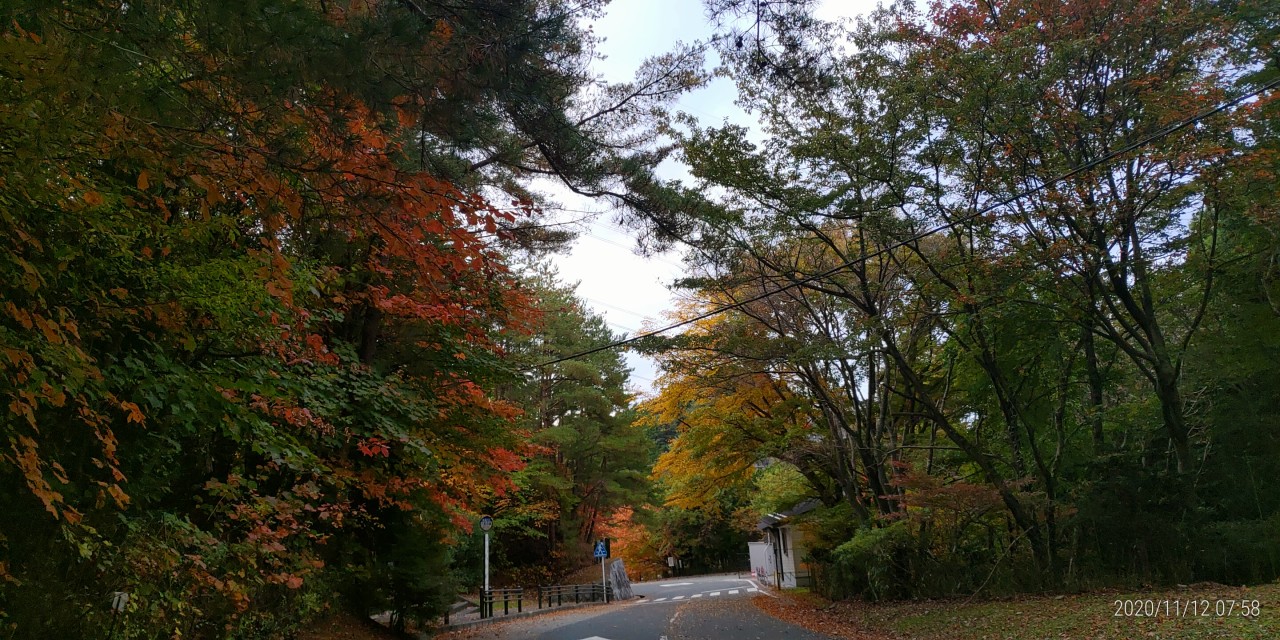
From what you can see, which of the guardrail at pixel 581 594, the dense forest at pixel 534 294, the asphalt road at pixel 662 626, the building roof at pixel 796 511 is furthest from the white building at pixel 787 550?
the guardrail at pixel 581 594

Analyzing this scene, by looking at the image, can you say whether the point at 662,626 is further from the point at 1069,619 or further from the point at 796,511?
the point at 796,511

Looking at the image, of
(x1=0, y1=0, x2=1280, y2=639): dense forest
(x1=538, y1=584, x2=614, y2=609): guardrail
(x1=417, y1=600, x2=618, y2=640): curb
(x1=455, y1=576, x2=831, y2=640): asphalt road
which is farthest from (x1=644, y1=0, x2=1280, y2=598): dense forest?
(x1=538, y1=584, x2=614, y2=609): guardrail

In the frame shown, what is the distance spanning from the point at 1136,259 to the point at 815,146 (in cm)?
553

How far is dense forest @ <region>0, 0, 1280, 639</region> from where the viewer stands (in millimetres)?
3475

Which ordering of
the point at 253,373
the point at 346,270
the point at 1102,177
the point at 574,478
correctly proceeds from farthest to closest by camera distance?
the point at 574,478, the point at 1102,177, the point at 346,270, the point at 253,373

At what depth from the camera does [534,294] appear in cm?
1298

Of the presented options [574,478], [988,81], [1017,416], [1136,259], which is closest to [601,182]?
[988,81]

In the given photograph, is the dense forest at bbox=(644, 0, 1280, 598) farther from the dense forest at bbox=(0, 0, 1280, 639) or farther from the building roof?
the building roof

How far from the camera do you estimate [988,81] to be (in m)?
9.70

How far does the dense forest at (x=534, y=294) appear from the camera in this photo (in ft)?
11.4

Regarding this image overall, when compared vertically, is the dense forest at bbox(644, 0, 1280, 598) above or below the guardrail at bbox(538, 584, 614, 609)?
above

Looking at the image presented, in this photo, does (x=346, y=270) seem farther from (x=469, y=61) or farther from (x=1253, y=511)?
(x=1253, y=511)

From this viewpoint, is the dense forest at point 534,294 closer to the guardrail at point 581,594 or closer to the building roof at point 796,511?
the building roof at point 796,511

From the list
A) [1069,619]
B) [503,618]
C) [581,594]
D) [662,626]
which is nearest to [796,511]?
[581,594]
